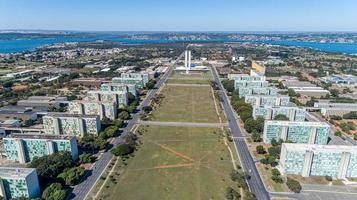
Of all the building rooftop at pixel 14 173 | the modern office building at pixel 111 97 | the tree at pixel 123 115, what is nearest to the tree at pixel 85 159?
the building rooftop at pixel 14 173

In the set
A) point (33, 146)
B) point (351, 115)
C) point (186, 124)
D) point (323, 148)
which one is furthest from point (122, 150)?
point (351, 115)

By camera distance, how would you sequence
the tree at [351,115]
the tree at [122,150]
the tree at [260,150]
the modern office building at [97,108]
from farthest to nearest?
the tree at [351,115]
the modern office building at [97,108]
the tree at [260,150]
the tree at [122,150]

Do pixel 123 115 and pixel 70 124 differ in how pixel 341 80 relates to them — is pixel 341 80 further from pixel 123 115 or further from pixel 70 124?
pixel 70 124

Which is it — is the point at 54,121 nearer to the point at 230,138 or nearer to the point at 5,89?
the point at 230,138

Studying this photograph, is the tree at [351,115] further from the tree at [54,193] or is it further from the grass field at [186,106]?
the tree at [54,193]

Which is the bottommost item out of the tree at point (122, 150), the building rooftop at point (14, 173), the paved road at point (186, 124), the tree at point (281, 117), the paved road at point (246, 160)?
the paved road at point (246, 160)
